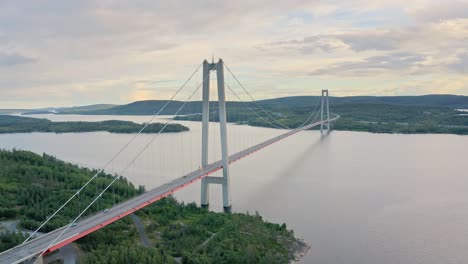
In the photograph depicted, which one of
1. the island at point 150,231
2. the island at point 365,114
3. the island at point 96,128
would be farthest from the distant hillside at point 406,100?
the island at point 150,231

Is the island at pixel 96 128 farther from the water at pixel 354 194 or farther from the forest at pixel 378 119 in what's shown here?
the water at pixel 354 194

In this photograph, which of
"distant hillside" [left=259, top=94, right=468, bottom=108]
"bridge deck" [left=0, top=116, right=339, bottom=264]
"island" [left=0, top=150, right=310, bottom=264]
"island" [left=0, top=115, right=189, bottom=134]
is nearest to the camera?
"bridge deck" [left=0, top=116, right=339, bottom=264]

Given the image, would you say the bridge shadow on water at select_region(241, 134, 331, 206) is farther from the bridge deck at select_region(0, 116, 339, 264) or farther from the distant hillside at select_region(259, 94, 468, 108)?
the distant hillside at select_region(259, 94, 468, 108)

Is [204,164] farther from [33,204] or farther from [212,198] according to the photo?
[33,204]

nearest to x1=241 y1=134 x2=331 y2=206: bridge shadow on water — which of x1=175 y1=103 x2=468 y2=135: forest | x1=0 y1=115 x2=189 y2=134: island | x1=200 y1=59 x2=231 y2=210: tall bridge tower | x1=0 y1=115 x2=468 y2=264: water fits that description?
x1=0 y1=115 x2=468 y2=264: water

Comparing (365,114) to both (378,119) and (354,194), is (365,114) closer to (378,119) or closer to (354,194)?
(378,119)

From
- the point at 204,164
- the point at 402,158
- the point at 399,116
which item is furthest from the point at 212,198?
the point at 399,116
